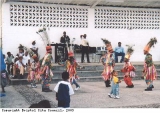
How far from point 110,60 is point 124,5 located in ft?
20.0

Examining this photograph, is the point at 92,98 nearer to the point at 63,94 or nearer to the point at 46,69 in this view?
the point at 46,69

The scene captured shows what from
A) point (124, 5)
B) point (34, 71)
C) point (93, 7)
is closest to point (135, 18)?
point (124, 5)

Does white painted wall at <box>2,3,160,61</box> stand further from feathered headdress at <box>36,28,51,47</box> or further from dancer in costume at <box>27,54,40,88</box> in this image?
dancer in costume at <box>27,54,40,88</box>

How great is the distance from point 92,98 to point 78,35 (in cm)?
726

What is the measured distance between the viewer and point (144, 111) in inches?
226

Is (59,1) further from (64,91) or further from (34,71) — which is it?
(64,91)

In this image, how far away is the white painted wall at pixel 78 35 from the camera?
46.7 feet

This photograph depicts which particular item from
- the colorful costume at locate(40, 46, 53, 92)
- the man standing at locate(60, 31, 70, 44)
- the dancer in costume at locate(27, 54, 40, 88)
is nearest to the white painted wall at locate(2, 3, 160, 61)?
the man standing at locate(60, 31, 70, 44)

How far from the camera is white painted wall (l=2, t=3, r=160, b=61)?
560 inches

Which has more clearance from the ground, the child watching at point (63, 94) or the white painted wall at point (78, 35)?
the white painted wall at point (78, 35)

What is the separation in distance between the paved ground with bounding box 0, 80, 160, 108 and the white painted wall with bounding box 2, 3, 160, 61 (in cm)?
446

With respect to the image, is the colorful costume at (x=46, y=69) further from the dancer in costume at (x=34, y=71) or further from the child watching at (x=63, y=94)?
the child watching at (x=63, y=94)

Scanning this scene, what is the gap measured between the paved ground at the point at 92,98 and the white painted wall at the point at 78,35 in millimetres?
4462

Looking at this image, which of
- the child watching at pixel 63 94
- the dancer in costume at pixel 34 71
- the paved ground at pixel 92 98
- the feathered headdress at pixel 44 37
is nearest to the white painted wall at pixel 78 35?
the feathered headdress at pixel 44 37
